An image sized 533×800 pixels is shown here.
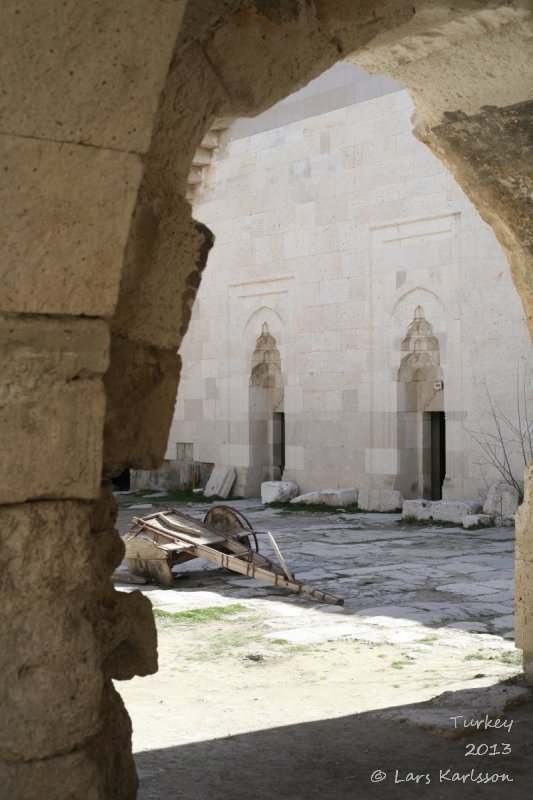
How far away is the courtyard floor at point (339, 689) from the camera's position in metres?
3.89

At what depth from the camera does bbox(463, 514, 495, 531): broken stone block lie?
39.7 feet

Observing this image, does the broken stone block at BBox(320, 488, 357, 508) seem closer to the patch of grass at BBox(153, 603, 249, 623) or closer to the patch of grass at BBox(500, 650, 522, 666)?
the patch of grass at BBox(153, 603, 249, 623)

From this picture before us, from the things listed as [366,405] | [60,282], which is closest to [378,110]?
[366,405]

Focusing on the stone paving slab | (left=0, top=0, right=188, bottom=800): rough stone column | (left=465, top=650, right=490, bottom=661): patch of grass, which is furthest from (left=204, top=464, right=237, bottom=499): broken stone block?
(left=0, top=0, right=188, bottom=800): rough stone column

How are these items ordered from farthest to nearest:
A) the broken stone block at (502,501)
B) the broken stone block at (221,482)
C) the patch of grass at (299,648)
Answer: the broken stone block at (221,482), the broken stone block at (502,501), the patch of grass at (299,648)

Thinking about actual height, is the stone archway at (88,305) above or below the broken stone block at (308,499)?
above

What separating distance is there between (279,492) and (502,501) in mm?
4087

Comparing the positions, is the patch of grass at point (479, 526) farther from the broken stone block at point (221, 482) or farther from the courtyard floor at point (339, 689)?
the broken stone block at point (221, 482)

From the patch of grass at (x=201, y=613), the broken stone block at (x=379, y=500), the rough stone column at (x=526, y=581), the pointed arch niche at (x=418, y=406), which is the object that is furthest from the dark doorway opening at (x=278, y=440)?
the rough stone column at (x=526, y=581)

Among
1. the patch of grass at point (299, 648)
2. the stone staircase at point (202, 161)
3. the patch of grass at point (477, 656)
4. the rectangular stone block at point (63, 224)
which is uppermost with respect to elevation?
the stone staircase at point (202, 161)

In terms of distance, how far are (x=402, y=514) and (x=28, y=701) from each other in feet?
36.6

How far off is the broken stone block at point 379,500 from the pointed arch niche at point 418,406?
20cm

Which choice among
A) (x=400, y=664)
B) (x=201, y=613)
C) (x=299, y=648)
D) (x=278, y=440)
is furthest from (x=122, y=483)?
(x=400, y=664)

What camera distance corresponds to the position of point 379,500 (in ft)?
45.8
